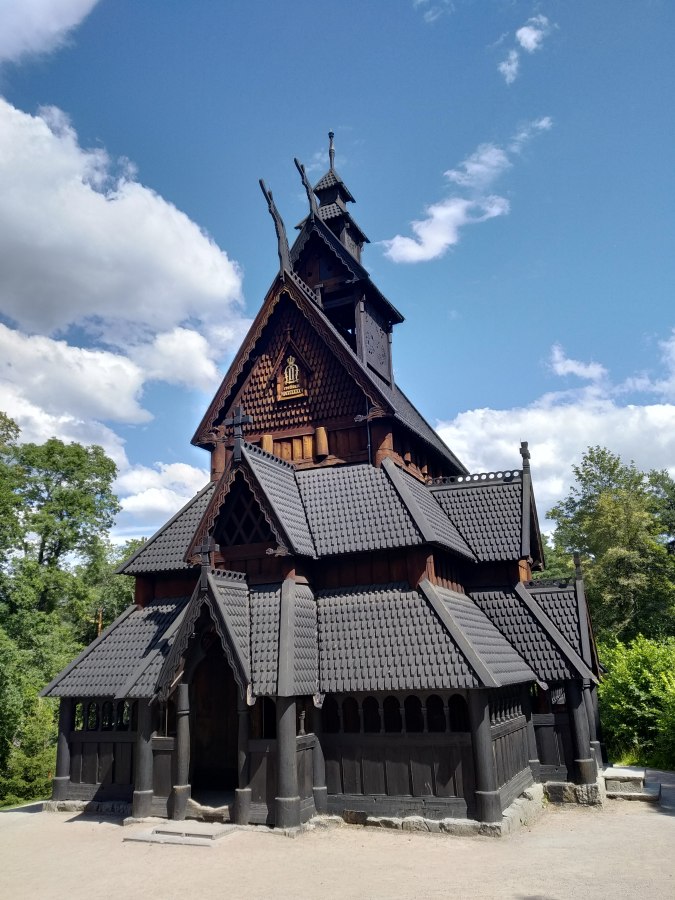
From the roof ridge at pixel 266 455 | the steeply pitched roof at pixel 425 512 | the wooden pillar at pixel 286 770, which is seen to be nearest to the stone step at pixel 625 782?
the steeply pitched roof at pixel 425 512

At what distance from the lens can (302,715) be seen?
1362 cm

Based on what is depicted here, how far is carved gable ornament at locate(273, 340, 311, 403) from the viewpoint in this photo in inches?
752

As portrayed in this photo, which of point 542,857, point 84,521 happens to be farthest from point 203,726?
point 84,521

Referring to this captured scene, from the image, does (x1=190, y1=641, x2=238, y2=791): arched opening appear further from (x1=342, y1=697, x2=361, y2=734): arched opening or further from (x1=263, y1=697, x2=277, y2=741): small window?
(x1=342, y1=697, x2=361, y2=734): arched opening

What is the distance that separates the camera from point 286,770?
41.3 feet

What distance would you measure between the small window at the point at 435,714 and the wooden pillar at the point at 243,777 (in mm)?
3628

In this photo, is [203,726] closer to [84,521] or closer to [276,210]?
[276,210]

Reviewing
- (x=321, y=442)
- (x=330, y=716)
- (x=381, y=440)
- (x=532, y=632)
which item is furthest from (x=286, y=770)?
(x=321, y=442)

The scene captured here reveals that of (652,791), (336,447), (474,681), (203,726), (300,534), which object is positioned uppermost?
(336,447)

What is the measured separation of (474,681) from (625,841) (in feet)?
12.6

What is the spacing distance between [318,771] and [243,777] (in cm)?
157

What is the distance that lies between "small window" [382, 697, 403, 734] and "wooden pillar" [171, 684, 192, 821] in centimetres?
402

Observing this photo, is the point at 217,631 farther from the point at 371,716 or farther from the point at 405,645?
the point at 405,645

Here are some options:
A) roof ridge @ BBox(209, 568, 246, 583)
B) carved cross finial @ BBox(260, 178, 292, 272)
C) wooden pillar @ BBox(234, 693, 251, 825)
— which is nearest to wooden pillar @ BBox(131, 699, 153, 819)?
wooden pillar @ BBox(234, 693, 251, 825)
